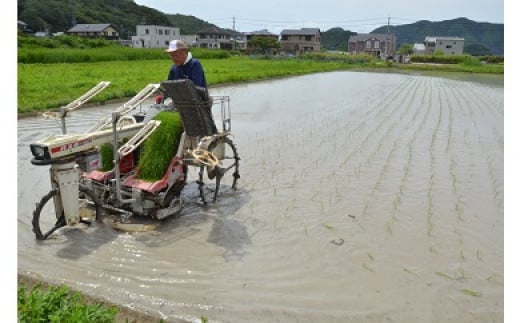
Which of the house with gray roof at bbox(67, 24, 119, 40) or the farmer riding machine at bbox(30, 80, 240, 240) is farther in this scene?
the house with gray roof at bbox(67, 24, 119, 40)

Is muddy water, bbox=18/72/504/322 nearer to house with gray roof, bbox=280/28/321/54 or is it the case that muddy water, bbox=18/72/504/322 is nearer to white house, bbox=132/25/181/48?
white house, bbox=132/25/181/48

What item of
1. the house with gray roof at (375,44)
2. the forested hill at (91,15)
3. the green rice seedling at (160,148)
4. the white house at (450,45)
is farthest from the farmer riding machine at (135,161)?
the white house at (450,45)

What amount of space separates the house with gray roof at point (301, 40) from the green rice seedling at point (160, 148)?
72.2 meters

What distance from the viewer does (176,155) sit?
15.5 ft

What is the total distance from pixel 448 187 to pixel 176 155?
13.7 feet

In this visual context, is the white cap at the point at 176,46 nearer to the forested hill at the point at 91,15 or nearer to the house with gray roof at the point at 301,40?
the forested hill at the point at 91,15

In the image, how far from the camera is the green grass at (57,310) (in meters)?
2.62

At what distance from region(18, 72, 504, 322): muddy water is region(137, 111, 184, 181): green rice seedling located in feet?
2.04

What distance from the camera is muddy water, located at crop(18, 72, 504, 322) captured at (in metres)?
3.37

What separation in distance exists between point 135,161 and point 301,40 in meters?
75.0

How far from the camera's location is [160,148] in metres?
4.76

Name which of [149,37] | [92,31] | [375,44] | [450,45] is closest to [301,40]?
[375,44]

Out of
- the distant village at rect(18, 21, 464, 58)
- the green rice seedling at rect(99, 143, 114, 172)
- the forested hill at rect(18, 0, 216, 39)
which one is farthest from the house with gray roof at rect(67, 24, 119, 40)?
the green rice seedling at rect(99, 143, 114, 172)

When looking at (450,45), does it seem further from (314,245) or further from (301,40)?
(314,245)
